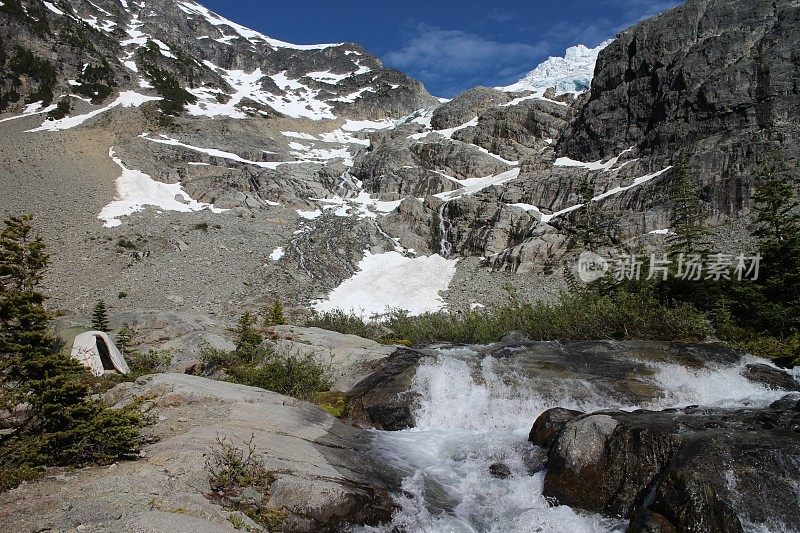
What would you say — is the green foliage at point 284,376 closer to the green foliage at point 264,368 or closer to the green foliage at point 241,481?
the green foliage at point 264,368

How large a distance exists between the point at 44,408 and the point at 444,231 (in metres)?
52.3

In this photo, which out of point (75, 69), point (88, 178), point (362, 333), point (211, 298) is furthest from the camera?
point (75, 69)

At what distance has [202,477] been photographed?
6.46m

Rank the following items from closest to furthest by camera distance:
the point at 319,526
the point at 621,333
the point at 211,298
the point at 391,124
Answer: the point at 319,526, the point at 621,333, the point at 211,298, the point at 391,124

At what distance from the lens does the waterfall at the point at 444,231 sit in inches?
2160

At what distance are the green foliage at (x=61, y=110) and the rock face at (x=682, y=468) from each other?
84471 millimetres

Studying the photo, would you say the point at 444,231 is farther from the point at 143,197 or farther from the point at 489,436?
the point at 489,436

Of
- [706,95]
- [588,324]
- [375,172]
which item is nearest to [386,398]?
[588,324]

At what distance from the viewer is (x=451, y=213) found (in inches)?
2282

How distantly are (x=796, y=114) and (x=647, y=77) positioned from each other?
20693mm

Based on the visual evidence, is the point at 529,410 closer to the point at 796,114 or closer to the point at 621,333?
the point at 621,333

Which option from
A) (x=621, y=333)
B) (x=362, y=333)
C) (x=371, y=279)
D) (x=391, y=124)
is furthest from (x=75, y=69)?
(x=621, y=333)

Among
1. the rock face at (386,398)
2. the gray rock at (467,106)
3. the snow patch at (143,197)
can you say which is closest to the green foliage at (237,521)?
the rock face at (386,398)

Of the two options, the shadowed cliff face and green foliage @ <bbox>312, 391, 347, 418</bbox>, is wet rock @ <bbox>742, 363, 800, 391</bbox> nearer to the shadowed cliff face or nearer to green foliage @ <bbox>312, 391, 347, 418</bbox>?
green foliage @ <bbox>312, 391, 347, 418</bbox>
